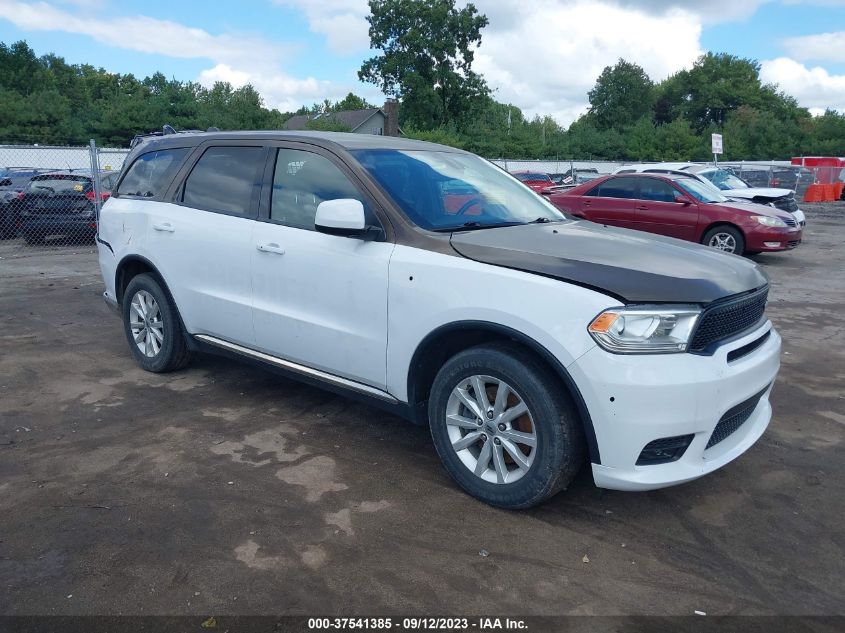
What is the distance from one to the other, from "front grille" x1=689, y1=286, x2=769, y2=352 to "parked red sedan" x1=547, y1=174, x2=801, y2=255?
8956 mm

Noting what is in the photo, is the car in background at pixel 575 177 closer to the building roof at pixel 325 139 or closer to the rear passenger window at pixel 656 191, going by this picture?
the rear passenger window at pixel 656 191

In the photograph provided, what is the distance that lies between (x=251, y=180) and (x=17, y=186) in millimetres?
13600

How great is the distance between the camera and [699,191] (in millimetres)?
12750

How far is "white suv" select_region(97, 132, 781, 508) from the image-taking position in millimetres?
3156

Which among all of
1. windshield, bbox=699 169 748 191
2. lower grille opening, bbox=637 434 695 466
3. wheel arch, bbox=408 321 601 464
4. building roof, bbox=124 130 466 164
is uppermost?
windshield, bbox=699 169 748 191

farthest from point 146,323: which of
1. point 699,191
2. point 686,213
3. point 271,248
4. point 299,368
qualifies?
point 699,191

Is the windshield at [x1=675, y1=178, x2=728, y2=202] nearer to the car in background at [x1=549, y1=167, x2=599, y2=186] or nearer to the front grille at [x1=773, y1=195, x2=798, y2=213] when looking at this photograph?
the front grille at [x1=773, y1=195, x2=798, y2=213]

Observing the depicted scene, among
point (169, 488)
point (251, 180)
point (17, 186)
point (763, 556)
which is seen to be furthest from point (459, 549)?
point (17, 186)

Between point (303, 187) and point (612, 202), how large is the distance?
31.7 feet

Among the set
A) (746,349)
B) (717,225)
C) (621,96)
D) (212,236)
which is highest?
(621,96)

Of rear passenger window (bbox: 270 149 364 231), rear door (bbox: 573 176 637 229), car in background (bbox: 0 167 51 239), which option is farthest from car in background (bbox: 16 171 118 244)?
rear passenger window (bbox: 270 149 364 231)

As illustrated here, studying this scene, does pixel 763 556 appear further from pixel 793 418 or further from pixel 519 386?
pixel 793 418

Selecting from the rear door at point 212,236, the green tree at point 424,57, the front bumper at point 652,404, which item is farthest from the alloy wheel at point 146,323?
the green tree at point 424,57

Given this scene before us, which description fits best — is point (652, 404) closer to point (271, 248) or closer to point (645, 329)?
point (645, 329)
